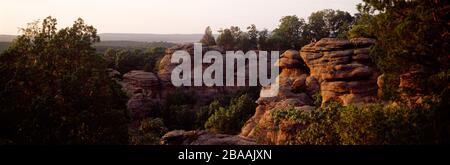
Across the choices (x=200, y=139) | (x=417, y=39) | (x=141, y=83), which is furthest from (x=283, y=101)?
(x=141, y=83)

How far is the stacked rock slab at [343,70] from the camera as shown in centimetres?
3638

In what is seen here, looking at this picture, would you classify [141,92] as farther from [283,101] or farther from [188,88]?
[283,101]

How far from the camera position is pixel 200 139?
27750 millimetres

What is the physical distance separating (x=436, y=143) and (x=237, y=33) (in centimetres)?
6677

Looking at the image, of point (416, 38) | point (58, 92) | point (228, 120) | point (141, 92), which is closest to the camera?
point (416, 38)

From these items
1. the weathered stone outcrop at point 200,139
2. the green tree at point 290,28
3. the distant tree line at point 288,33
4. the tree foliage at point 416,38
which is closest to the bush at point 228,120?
the weathered stone outcrop at point 200,139

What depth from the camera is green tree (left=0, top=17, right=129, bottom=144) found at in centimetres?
1766

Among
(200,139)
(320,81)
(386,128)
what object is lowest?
(200,139)

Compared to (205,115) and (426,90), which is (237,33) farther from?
(426,90)

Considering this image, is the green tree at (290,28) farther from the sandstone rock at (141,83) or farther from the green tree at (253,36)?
the sandstone rock at (141,83)

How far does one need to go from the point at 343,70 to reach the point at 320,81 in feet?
10.5

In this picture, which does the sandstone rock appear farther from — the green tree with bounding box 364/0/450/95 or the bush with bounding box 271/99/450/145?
the green tree with bounding box 364/0/450/95

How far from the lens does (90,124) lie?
64.2 ft

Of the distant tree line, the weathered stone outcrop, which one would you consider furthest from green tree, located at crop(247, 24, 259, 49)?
the weathered stone outcrop
